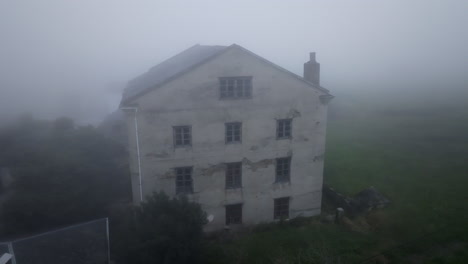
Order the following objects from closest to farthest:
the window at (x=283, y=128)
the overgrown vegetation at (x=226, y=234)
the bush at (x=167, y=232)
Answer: the bush at (x=167, y=232)
the overgrown vegetation at (x=226, y=234)
the window at (x=283, y=128)

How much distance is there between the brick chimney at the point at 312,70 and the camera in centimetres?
2156

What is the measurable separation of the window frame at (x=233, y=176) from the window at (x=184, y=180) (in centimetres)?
237

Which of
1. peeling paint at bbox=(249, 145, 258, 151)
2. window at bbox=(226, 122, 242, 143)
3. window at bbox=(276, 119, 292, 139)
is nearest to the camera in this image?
window at bbox=(226, 122, 242, 143)

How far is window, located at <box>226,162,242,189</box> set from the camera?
2019 cm

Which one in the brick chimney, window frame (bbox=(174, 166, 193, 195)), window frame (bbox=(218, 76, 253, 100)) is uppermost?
the brick chimney

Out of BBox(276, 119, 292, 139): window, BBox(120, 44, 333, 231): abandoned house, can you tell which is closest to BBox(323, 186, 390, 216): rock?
BBox(120, 44, 333, 231): abandoned house

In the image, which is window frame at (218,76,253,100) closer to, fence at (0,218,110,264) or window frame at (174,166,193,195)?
window frame at (174,166,193,195)

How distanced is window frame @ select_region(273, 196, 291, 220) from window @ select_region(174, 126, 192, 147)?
758 centimetres

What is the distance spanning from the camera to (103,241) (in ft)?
52.5

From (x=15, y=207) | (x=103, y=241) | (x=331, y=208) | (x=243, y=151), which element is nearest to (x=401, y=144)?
(x=331, y=208)

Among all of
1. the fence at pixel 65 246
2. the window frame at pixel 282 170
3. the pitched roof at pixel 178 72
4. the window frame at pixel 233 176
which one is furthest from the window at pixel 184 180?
the window frame at pixel 282 170

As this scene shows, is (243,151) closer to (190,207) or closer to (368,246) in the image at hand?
(190,207)

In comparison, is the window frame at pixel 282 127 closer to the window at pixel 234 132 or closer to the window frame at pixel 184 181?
the window at pixel 234 132

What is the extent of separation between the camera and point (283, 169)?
21312mm
